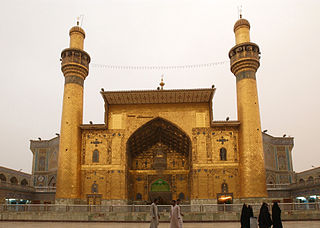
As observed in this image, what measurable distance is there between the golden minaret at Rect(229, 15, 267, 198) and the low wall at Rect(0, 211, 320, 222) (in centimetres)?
360

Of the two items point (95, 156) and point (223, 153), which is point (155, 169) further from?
point (223, 153)

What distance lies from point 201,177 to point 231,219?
482 centimetres

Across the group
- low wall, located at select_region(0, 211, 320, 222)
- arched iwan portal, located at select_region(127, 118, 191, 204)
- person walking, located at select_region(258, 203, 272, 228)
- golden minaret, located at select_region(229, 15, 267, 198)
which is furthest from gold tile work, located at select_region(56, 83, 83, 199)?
person walking, located at select_region(258, 203, 272, 228)

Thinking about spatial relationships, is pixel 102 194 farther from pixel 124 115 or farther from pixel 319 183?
pixel 319 183

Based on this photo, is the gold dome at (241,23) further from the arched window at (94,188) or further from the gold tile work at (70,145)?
the arched window at (94,188)

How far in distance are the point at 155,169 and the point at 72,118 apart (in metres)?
6.82

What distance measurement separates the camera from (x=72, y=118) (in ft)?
64.3

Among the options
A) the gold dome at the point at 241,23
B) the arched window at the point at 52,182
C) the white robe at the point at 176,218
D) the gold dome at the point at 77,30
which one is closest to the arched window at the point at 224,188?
the gold dome at the point at 241,23

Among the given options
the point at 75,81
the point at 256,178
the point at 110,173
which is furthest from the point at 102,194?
the point at 256,178

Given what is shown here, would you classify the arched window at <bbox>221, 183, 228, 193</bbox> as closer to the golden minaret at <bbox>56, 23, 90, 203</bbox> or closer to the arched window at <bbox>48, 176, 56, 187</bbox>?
the golden minaret at <bbox>56, 23, 90, 203</bbox>

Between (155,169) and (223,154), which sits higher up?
(223,154)

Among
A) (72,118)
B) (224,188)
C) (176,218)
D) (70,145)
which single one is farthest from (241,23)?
(176,218)

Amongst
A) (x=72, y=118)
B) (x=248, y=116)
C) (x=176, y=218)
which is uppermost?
(x=72, y=118)

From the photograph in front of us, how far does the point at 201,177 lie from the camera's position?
1898cm
